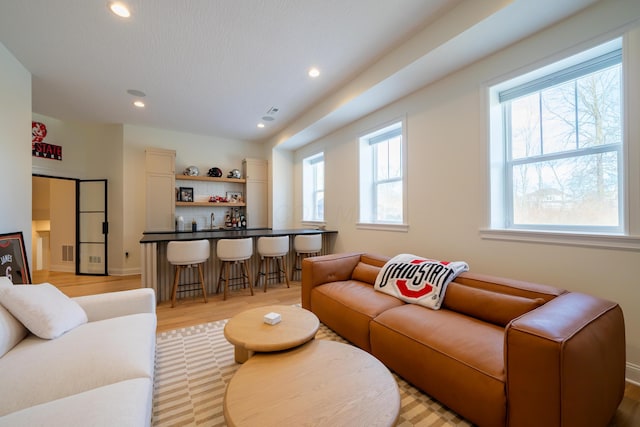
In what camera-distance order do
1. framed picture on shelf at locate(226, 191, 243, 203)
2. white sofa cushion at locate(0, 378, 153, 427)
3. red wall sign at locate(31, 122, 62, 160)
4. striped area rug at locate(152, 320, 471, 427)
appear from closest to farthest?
white sofa cushion at locate(0, 378, 153, 427) < striped area rug at locate(152, 320, 471, 427) < red wall sign at locate(31, 122, 62, 160) < framed picture on shelf at locate(226, 191, 243, 203)

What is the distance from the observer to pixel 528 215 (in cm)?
233

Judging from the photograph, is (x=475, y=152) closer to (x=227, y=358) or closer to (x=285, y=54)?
(x=285, y=54)

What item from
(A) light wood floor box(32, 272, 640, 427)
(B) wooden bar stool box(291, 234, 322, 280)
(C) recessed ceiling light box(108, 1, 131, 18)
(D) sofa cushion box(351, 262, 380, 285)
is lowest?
(A) light wood floor box(32, 272, 640, 427)

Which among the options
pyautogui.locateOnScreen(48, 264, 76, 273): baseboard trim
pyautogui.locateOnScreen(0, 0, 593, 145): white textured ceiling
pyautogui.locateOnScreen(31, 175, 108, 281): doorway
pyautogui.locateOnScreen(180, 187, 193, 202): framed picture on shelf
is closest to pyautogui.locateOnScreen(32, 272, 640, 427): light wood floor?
pyautogui.locateOnScreen(48, 264, 76, 273): baseboard trim

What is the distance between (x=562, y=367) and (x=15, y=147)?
488 cm

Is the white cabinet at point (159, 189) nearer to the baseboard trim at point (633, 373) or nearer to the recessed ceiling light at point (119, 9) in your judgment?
the recessed ceiling light at point (119, 9)

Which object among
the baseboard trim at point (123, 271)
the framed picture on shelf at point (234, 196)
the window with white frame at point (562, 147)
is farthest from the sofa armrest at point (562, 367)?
the baseboard trim at point (123, 271)

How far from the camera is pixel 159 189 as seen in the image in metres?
4.89

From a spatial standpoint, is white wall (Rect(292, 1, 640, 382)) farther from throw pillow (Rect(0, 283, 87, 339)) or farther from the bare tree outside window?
throw pillow (Rect(0, 283, 87, 339))

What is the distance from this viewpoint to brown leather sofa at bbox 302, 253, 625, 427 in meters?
1.07

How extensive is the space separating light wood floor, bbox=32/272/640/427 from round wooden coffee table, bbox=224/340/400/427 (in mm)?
1406

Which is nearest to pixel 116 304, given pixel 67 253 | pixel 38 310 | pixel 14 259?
pixel 38 310

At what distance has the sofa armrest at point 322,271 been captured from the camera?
8.95 ft

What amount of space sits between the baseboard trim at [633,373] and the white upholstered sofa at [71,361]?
285cm
